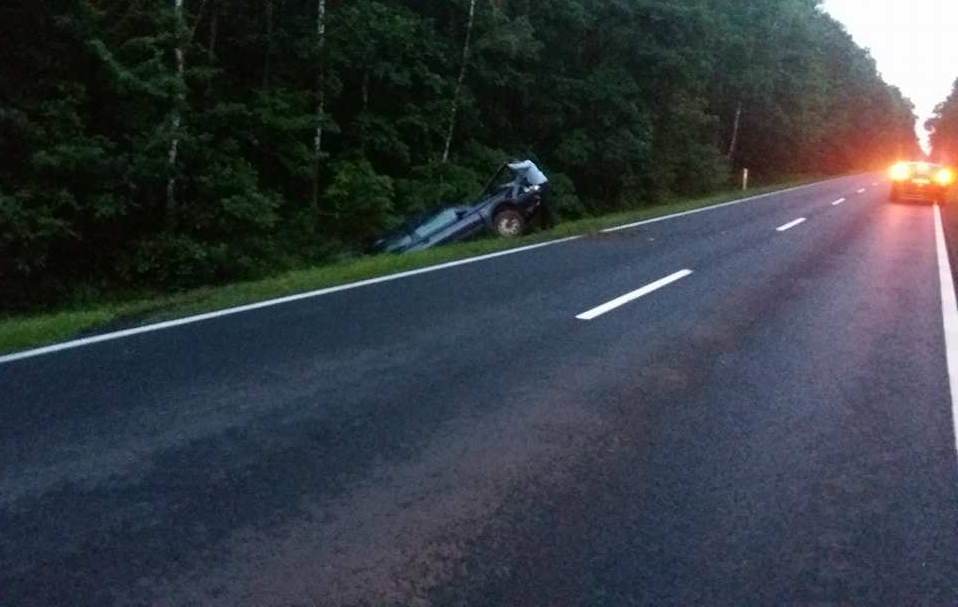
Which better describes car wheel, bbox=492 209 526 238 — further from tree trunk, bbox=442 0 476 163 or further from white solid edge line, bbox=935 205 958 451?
tree trunk, bbox=442 0 476 163

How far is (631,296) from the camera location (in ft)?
40.1

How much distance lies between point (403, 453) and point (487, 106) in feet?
91.4

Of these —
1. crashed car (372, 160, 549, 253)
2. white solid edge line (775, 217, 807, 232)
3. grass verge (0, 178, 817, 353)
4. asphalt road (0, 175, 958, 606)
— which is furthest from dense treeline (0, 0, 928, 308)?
asphalt road (0, 175, 958, 606)

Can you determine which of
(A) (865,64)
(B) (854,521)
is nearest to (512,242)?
(B) (854,521)

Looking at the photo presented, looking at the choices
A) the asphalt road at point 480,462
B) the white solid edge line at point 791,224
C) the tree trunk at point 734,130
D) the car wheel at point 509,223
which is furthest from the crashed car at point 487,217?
the tree trunk at point 734,130

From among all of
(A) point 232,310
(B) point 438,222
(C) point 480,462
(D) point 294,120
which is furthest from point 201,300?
(D) point 294,120

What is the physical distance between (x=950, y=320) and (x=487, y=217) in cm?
1022

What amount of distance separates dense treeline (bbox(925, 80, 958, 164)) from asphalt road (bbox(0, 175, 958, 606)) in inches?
4219

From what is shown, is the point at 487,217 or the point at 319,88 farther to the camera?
the point at 319,88

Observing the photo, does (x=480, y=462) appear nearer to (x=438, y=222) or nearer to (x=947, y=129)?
(x=438, y=222)

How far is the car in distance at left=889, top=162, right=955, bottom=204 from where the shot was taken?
3953 centimetres

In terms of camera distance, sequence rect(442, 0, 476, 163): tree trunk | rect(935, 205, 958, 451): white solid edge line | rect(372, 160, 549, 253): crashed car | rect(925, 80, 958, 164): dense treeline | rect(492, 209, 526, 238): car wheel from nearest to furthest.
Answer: rect(935, 205, 958, 451): white solid edge line, rect(372, 160, 549, 253): crashed car, rect(492, 209, 526, 238): car wheel, rect(442, 0, 476, 163): tree trunk, rect(925, 80, 958, 164): dense treeline

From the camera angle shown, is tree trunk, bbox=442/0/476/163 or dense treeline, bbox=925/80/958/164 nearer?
tree trunk, bbox=442/0/476/163

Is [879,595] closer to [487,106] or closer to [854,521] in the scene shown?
[854,521]
